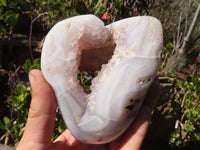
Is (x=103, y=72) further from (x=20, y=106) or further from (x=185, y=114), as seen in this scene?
(x=185, y=114)

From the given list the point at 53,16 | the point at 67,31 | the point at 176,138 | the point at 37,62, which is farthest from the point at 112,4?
the point at 176,138

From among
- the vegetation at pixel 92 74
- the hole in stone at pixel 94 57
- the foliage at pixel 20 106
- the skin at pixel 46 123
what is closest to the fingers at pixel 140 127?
the skin at pixel 46 123

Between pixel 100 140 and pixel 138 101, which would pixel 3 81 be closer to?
pixel 100 140

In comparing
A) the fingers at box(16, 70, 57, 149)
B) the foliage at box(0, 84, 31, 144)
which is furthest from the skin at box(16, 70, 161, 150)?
the foliage at box(0, 84, 31, 144)

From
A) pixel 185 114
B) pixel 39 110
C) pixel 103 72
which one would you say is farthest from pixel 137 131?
pixel 185 114

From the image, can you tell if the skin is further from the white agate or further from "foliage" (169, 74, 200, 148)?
"foliage" (169, 74, 200, 148)

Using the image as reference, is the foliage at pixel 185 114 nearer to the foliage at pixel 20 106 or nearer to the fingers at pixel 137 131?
the fingers at pixel 137 131

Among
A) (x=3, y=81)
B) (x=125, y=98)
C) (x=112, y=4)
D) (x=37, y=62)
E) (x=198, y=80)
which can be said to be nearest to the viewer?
(x=125, y=98)

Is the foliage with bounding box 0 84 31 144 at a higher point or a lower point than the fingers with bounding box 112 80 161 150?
lower
